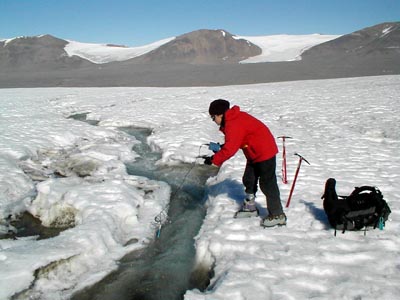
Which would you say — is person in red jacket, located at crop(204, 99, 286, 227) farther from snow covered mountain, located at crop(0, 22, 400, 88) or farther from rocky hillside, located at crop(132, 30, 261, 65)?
rocky hillside, located at crop(132, 30, 261, 65)

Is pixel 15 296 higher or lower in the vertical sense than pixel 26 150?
lower

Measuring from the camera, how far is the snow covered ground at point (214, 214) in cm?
372

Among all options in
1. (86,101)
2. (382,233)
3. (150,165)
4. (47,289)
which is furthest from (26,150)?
(86,101)

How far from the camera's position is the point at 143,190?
677cm

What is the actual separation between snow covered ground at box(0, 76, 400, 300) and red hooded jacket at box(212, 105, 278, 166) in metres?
1.09

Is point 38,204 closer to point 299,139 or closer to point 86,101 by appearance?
point 299,139

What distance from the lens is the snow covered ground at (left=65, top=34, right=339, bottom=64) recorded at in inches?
3327

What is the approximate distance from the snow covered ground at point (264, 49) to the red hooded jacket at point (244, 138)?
257 ft

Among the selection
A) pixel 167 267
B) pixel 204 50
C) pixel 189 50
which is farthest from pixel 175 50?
pixel 167 267

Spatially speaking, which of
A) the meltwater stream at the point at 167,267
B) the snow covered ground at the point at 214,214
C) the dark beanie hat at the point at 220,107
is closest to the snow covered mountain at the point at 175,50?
the snow covered ground at the point at 214,214

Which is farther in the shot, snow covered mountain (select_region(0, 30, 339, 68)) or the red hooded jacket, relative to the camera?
snow covered mountain (select_region(0, 30, 339, 68))

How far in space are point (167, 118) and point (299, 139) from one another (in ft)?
20.8

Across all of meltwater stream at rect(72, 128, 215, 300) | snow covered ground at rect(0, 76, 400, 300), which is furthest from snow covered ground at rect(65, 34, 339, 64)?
meltwater stream at rect(72, 128, 215, 300)

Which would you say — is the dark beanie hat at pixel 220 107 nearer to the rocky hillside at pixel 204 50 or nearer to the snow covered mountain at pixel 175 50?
the snow covered mountain at pixel 175 50
